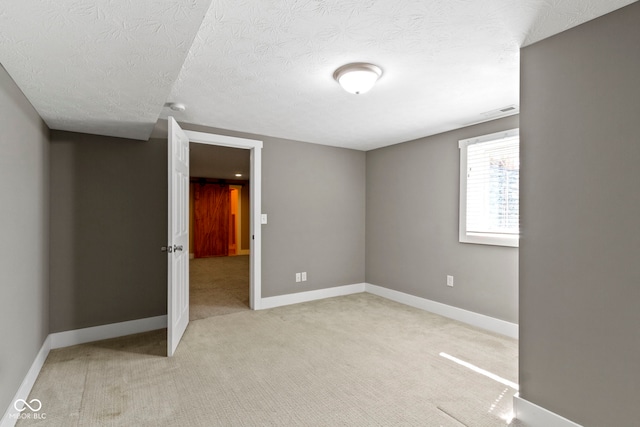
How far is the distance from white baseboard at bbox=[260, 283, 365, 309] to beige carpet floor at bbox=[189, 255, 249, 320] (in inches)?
12.4

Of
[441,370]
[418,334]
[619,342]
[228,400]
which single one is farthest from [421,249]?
[228,400]

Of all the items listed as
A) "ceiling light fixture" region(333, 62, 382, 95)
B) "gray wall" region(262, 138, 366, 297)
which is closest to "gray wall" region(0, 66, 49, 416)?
"ceiling light fixture" region(333, 62, 382, 95)

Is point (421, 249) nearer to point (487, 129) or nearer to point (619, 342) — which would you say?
point (487, 129)

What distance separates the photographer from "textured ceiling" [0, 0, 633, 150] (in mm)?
1366

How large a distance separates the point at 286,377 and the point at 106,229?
231 cm

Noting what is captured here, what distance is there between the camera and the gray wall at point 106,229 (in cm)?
303

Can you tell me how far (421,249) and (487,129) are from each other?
1641 millimetres

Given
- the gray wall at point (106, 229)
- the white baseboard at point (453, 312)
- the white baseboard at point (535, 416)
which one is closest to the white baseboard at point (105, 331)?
the gray wall at point (106, 229)

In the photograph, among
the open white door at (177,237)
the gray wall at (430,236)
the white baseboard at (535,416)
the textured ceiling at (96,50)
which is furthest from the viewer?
the gray wall at (430,236)

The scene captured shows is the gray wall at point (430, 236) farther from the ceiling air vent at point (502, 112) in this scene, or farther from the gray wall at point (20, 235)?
the gray wall at point (20, 235)

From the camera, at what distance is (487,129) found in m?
3.51

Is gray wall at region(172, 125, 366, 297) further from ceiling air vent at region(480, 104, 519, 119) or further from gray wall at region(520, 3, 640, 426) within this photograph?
gray wall at region(520, 3, 640, 426)

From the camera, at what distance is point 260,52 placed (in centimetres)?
204

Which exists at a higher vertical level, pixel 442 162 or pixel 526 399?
pixel 442 162
